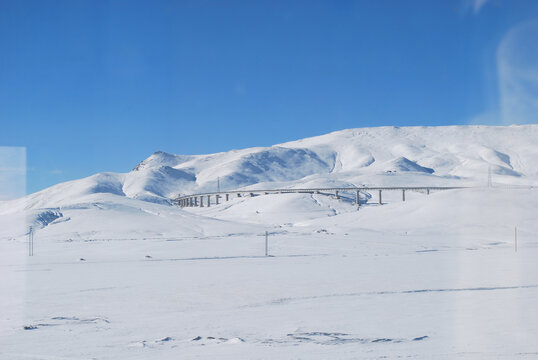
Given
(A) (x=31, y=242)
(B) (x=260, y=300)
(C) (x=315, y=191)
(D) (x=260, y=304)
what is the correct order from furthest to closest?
(C) (x=315, y=191)
(A) (x=31, y=242)
(B) (x=260, y=300)
(D) (x=260, y=304)

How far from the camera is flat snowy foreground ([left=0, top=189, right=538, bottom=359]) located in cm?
1040

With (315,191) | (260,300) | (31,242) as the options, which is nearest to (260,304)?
(260,300)

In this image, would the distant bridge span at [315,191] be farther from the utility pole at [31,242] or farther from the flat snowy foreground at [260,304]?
the flat snowy foreground at [260,304]

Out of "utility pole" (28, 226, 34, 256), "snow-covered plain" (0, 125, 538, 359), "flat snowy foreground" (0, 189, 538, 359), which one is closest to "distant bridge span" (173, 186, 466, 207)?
"snow-covered plain" (0, 125, 538, 359)

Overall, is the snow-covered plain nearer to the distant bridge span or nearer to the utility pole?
the utility pole

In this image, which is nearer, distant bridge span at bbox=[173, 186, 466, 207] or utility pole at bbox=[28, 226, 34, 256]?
utility pole at bbox=[28, 226, 34, 256]

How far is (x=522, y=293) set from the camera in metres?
16.8

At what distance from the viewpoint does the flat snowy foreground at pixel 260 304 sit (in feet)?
34.1

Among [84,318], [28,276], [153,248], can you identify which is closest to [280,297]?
[84,318]

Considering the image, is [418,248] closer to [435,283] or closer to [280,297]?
[435,283]

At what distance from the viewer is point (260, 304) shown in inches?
602

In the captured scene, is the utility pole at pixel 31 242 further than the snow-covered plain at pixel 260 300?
Yes

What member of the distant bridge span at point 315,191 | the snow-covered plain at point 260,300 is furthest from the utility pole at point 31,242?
the distant bridge span at point 315,191

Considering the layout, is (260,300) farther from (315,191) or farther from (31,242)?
(315,191)
